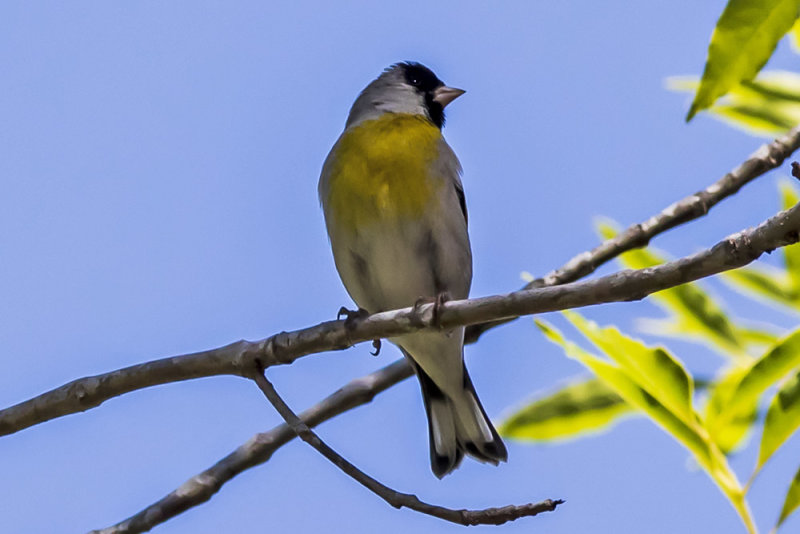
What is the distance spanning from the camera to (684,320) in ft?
10.0

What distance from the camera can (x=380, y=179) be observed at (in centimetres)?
382

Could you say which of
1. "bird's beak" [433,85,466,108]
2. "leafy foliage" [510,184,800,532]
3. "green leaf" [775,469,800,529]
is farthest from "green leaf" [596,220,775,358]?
"bird's beak" [433,85,466,108]

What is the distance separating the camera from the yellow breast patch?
3795mm

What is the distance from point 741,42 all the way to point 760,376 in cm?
82

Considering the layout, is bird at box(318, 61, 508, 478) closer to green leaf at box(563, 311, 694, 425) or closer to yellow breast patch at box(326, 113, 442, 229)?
yellow breast patch at box(326, 113, 442, 229)

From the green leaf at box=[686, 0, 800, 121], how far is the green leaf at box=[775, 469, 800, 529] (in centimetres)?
93

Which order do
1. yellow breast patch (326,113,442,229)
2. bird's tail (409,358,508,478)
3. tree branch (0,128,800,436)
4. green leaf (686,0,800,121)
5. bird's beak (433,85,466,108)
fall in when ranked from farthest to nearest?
bird's beak (433,85,466,108)
bird's tail (409,358,508,478)
yellow breast patch (326,113,442,229)
tree branch (0,128,800,436)
green leaf (686,0,800,121)

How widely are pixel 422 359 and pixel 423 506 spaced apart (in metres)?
1.70

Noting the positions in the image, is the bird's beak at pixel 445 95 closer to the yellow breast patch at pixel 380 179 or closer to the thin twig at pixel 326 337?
the yellow breast patch at pixel 380 179

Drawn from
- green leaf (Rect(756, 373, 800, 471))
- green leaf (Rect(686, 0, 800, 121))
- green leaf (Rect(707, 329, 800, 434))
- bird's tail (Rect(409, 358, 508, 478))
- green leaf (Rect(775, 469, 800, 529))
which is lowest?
green leaf (Rect(775, 469, 800, 529))

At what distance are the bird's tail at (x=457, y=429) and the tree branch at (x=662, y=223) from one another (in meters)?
0.77

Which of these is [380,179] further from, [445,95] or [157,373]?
[157,373]

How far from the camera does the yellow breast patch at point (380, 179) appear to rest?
3.79 metres

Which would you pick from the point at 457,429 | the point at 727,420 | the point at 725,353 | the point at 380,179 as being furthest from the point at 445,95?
the point at 727,420
